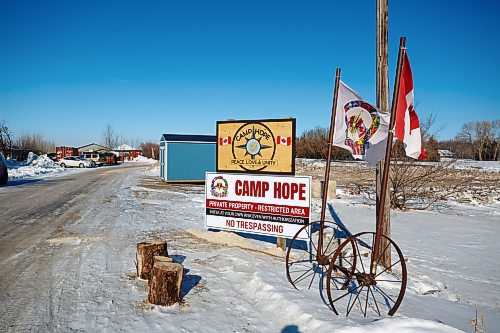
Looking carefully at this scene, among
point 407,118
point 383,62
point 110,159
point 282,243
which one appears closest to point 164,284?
point 282,243

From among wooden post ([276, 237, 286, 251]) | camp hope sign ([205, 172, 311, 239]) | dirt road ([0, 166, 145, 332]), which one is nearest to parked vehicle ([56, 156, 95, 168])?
dirt road ([0, 166, 145, 332])

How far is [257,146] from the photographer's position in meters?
7.21

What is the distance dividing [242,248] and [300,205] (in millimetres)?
1611

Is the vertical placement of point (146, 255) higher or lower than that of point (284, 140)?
lower

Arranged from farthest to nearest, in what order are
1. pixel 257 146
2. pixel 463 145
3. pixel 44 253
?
pixel 463 145 → pixel 257 146 → pixel 44 253

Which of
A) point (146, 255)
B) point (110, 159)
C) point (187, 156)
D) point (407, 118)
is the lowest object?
point (146, 255)

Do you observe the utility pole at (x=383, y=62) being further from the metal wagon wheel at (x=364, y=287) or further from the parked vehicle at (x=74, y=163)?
the parked vehicle at (x=74, y=163)

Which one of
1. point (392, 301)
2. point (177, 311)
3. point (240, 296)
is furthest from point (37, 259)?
point (392, 301)

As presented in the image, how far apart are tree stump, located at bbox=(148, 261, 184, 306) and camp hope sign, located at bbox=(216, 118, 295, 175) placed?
3219mm

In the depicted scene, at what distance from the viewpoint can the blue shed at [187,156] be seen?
856 inches

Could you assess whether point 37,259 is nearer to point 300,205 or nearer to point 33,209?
point 300,205

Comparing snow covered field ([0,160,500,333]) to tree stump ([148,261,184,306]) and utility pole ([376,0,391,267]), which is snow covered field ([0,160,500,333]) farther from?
utility pole ([376,0,391,267])

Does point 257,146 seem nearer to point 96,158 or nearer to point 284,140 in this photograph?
point 284,140

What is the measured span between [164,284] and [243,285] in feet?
4.36
